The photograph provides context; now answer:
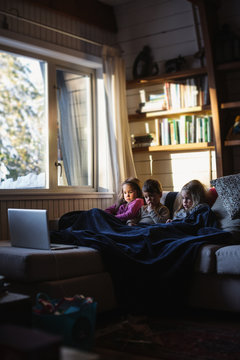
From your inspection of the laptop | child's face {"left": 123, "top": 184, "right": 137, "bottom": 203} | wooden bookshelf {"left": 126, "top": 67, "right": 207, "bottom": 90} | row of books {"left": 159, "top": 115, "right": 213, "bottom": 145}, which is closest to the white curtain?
wooden bookshelf {"left": 126, "top": 67, "right": 207, "bottom": 90}

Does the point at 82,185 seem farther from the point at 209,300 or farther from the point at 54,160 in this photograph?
the point at 209,300

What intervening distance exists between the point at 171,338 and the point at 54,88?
3042 mm

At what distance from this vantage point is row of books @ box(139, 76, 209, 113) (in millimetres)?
4773

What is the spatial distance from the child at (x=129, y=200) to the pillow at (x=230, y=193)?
0.77 metres

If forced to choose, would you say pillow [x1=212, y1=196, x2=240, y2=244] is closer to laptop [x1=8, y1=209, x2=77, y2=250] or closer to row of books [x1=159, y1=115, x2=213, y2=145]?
laptop [x1=8, y1=209, x2=77, y2=250]

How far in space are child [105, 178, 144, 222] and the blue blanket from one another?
476mm

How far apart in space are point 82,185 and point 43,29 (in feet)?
5.24

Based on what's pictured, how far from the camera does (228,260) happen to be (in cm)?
290

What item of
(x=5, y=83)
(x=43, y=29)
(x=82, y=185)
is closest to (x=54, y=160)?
(x=82, y=185)

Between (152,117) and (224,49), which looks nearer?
(224,49)

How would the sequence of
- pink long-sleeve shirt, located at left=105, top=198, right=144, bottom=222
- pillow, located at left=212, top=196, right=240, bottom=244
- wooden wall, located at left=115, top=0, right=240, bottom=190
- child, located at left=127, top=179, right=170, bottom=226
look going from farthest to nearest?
wooden wall, located at left=115, top=0, right=240, bottom=190, pink long-sleeve shirt, located at left=105, top=198, right=144, bottom=222, child, located at left=127, top=179, right=170, bottom=226, pillow, located at left=212, top=196, right=240, bottom=244

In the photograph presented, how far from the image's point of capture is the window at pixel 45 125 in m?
4.44

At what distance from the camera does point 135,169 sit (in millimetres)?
5316

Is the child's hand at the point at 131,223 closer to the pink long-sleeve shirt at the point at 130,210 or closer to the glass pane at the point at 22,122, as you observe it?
the pink long-sleeve shirt at the point at 130,210
